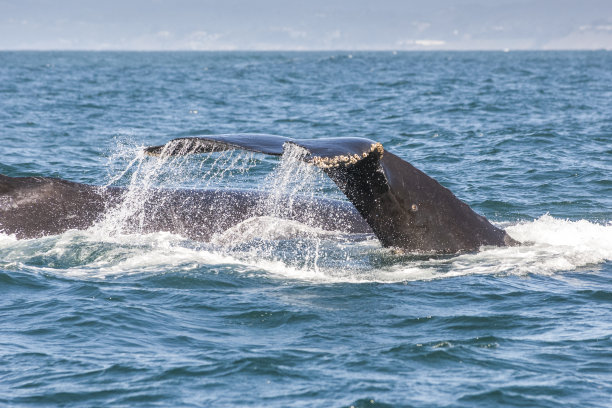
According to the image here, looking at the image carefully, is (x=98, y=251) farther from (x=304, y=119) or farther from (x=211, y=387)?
(x=304, y=119)

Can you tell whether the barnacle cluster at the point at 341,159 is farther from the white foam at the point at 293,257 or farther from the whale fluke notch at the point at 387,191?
the white foam at the point at 293,257

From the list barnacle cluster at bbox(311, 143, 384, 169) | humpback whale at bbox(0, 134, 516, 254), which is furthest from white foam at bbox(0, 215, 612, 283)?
barnacle cluster at bbox(311, 143, 384, 169)


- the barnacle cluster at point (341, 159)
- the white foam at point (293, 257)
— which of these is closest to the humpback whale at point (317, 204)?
the barnacle cluster at point (341, 159)

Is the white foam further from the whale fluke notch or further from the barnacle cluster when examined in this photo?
the barnacle cluster

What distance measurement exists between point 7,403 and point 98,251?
11.9 feet

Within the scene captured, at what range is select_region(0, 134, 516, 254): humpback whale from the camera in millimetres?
7465

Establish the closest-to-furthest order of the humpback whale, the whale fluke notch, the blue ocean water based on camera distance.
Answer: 1. the blue ocean water
2. the whale fluke notch
3. the humpback whale

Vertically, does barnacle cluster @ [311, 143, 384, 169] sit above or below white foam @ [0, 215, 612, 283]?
above

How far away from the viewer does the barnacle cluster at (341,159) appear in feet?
23.1

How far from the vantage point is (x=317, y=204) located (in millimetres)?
10492

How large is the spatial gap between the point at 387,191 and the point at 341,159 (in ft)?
3.10

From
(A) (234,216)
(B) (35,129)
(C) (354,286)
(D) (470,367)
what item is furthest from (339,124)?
(D) (470,367)

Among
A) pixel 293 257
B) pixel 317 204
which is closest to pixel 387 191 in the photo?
pixel 293 257

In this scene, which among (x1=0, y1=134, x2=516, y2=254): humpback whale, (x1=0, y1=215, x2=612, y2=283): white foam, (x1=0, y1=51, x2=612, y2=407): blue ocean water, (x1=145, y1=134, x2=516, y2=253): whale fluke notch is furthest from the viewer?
(x1=0, y1=215, x2=612, y2=283): white foam
